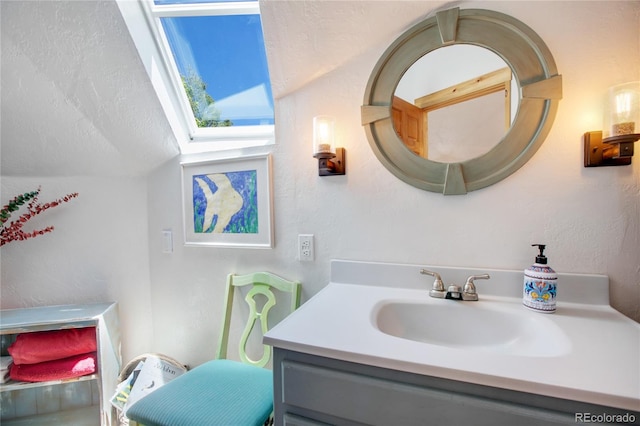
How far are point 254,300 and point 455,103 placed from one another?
50.0 inches

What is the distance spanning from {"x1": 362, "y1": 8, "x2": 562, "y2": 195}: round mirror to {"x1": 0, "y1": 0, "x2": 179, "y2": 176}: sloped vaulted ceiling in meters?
1.13

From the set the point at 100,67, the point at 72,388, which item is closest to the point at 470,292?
the point at 100,67

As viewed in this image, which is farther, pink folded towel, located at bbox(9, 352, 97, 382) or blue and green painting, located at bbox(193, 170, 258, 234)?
blue and green painting, located at bbox(193, 170, 258, 234)

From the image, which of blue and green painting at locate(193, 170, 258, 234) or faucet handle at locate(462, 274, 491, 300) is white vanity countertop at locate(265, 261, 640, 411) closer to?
faucet handle at locate(462, 274, 491, 300)

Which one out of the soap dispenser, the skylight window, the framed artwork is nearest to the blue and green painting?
the framed artwork

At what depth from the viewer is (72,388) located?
144 centimetres

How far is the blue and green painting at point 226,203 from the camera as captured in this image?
1.35 metres

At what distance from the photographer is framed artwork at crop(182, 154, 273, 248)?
4.33 feet

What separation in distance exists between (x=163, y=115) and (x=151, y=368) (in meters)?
1.39

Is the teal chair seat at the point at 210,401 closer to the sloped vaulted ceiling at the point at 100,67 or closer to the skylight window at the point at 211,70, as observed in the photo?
the skylight window at the point at 211,70

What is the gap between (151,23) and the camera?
1.27 metres

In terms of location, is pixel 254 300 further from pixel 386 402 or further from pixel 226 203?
pixel 386 402

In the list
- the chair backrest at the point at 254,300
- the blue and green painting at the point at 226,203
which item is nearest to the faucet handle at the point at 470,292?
the chair backrest at the point at 254,300

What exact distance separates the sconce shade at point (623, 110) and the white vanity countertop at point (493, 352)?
47 centimetres
